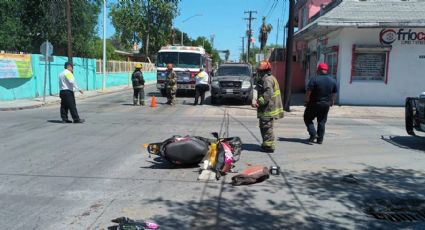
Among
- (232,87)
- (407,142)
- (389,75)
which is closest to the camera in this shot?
(407,142)

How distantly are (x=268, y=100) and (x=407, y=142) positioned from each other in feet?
14.0

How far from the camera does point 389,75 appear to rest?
67.7 feet

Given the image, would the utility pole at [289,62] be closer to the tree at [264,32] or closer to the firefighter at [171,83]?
the firefighter at [171,83]

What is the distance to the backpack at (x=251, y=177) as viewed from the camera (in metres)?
7.04

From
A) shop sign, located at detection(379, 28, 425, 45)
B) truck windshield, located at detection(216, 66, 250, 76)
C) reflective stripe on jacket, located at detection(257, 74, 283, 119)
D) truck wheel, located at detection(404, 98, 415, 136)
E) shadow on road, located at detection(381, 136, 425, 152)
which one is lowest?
shadow on road, located at detection(381, 136, 425, 152)

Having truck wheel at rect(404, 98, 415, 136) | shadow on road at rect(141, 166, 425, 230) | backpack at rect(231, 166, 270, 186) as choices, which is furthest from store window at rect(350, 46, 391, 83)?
backpack at rect(231, 166, 270, 186)

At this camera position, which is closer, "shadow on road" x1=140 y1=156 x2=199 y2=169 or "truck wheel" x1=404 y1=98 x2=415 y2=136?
"shadow on road" x1=140 y1=156 x2=199 y2=169

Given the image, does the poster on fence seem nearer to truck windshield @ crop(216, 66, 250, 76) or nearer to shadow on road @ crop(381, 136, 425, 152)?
truck windshield @ crop(216, 66, 250, 76)

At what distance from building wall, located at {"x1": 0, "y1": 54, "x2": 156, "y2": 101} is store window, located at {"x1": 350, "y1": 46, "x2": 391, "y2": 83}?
14.9 meters

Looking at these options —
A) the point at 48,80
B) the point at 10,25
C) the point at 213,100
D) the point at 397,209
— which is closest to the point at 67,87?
the point at 213,100

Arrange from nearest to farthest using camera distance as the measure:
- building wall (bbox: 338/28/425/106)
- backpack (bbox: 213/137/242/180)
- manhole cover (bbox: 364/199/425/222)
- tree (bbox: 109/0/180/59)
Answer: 1. manhole cover (bbox: 364/199/425/222)
2. backpack (bbox: 213/137/242/180)
3. building wall (bbox: 338/28/425/106)
4. tree (bbox: 109/0/180/59)

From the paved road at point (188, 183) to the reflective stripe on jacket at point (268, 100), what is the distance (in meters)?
0.77

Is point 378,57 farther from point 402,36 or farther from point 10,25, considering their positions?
point 10,25

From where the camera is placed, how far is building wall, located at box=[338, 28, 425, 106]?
20.5 metres
